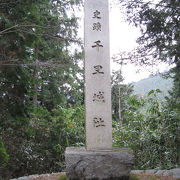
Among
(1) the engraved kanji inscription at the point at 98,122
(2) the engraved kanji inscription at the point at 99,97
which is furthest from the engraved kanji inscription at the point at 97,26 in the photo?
(1) the engraved kanji inscription at the point at 98,122

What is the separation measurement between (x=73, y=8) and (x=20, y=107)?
635 cm

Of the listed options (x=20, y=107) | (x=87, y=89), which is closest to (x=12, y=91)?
(x=20, y=107)

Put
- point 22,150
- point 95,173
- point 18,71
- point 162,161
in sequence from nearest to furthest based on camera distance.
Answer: point 95,173, point 18,71, point 162,161, point 22,150

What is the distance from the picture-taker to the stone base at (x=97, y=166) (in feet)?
9.49

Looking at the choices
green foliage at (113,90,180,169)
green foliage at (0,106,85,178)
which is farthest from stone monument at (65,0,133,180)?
green foliage at (0,106,85,178)

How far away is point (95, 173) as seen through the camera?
2.89 metres

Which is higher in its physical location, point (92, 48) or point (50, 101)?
point (92, 48)

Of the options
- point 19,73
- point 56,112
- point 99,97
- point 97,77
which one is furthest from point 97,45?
point 56,112

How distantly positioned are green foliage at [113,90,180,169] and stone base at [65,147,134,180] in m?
→ 1.32

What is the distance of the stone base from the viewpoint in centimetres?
289

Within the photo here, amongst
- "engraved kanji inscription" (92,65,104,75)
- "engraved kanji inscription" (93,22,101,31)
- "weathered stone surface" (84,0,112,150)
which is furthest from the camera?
"engraved kanji inscription" (93,22,101,31)

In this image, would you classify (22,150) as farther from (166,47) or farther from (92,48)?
(166,47)

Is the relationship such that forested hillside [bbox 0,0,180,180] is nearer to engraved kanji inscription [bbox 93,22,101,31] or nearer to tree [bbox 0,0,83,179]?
tree [bbox 0,0,83,179]

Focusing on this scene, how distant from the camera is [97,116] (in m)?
3.38
